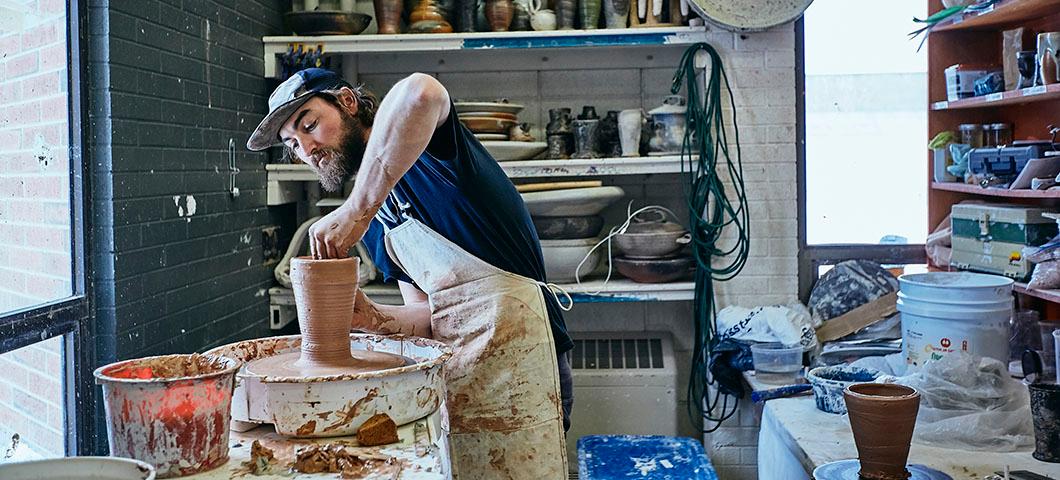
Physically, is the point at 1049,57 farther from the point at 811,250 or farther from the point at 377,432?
the point at 377,432

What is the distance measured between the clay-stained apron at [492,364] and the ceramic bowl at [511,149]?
1.37 m

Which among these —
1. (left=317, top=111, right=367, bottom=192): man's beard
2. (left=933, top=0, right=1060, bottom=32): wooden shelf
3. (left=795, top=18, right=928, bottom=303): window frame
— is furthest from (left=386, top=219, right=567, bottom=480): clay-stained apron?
(left=933, top=0, right=1060, bottom=32): wooden shelf

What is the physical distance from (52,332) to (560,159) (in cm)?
212

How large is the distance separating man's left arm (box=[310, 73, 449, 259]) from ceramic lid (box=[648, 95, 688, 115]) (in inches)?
78.7

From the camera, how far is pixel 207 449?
5.83ft

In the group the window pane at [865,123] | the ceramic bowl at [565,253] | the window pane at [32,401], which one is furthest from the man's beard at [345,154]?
the window pane at [865,123]

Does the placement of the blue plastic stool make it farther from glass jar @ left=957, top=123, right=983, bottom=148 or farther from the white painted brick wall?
glass jar @ left=957, top=123, right=983, bottom=148

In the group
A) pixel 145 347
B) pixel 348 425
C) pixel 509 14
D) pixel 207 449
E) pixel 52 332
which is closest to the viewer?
pixel 207 449

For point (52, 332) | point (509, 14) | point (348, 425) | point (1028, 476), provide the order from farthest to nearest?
point (509, 14) → point (52, 332) → point (1028, 476) → point (348, 425)

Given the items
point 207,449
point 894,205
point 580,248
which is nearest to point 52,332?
point 207,449

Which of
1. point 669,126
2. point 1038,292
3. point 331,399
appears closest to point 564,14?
point 669,126

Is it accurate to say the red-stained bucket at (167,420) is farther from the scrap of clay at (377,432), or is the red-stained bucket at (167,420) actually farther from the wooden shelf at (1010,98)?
the wooden shelf at (1010,98)

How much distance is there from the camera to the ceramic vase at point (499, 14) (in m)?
4.14

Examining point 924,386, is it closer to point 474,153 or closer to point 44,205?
point 474,153
